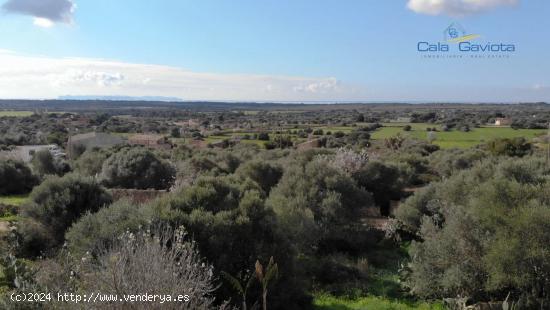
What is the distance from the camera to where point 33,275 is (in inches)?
295

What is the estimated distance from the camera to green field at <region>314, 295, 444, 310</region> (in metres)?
10.2

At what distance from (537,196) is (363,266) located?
475 centimetres

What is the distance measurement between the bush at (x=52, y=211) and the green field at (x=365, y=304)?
7.22 metres

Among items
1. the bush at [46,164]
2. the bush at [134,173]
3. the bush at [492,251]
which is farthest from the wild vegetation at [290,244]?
the bush at [46,164]

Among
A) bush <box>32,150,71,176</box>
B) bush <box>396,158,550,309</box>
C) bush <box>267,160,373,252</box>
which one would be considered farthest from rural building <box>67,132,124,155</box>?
bush <box>396,158,550,309</box>

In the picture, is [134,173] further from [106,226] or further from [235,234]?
[235,234]

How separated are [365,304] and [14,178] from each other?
75.1ft

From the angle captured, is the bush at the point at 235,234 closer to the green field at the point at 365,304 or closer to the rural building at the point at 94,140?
the green field at the point at 365,304

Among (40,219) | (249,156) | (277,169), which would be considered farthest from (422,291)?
(249,156)

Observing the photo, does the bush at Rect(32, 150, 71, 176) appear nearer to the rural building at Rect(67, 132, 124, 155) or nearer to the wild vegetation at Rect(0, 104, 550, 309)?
the wild vegetation at Rect(0, 104, 550, 309)

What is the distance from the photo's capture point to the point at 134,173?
25.4 meters

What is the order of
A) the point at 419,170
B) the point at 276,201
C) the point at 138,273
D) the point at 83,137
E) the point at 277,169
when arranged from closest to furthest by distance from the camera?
the point at 138,273 → the point at 276,201 → the point at 277,169 → the point at 419,170 → the point at 83,137

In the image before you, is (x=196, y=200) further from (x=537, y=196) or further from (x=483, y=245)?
(x=537, y=196)

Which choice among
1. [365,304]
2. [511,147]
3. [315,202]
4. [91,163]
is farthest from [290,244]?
[511,147]
